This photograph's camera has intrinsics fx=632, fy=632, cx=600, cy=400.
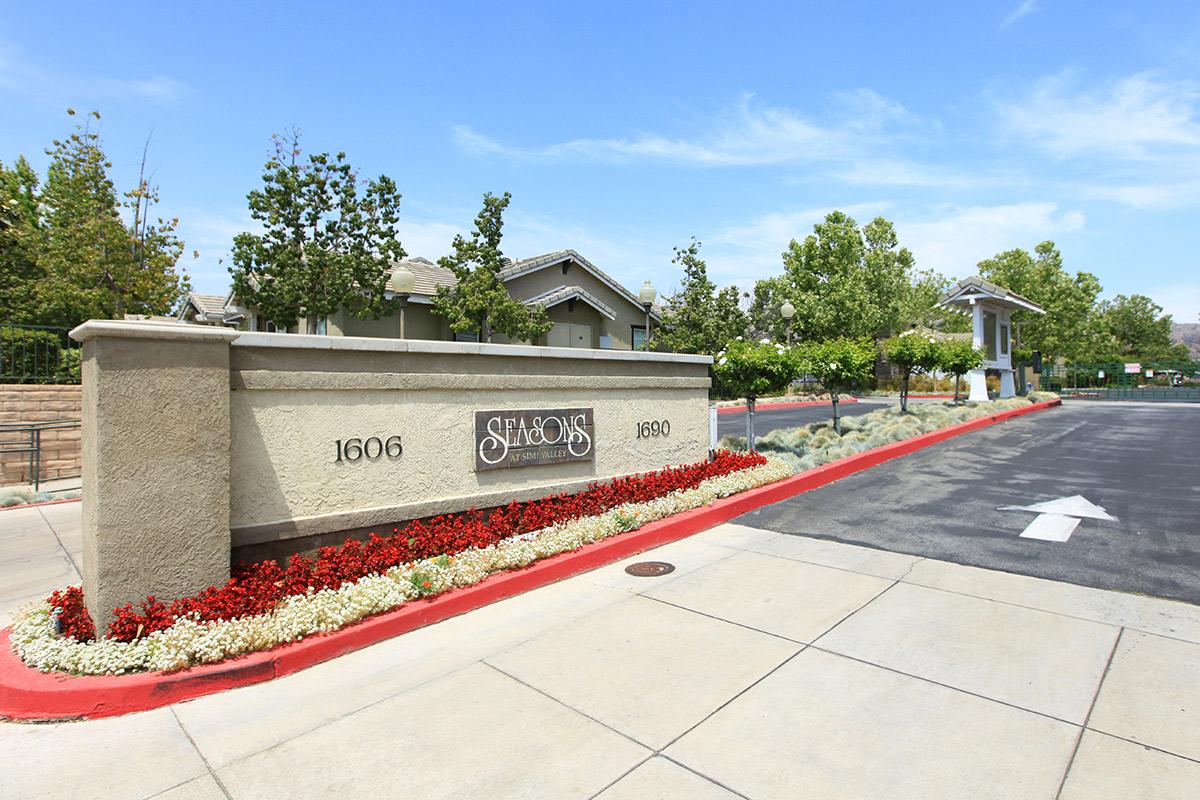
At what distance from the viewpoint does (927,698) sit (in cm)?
386

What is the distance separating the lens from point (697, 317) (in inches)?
1252

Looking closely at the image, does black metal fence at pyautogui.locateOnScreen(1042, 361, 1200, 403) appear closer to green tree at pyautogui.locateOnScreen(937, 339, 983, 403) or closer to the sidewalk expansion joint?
green tree at pyautogui.locateOnScreen(937, 339, 983, 403)

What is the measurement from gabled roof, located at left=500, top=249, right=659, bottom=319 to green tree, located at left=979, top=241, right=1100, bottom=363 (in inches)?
1178

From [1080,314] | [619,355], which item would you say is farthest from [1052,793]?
[1080,314]

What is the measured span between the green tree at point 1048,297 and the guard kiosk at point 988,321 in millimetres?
16026

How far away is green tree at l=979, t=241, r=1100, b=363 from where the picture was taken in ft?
143

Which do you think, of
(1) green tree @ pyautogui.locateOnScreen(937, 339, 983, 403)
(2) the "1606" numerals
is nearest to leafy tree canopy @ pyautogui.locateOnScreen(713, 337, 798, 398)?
(2) the "1606" numerals

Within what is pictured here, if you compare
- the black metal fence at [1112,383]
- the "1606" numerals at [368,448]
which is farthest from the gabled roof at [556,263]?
the black metal fence at [1112,383]

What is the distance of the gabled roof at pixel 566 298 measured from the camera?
77.5ft

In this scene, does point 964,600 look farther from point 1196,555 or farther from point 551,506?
point 551,506

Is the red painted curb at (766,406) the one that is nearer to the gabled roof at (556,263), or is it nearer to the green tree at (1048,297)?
the gabled roof at (556,263)

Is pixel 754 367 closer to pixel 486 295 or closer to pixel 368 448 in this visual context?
pixel 368 448

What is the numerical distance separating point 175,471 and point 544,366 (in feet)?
12.9

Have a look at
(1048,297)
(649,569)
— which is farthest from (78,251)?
(1048,297)
